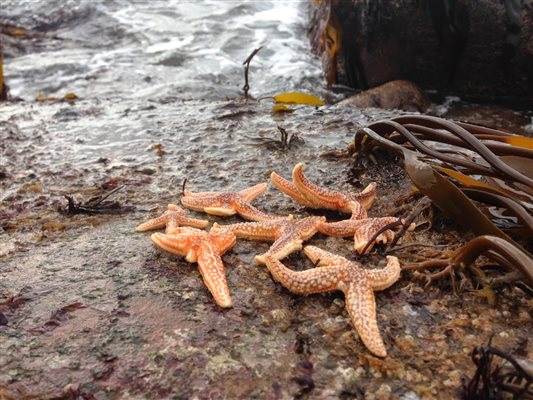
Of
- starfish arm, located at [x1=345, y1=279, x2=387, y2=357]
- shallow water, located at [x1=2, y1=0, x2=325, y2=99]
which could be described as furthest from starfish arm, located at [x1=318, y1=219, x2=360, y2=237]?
shallow water, located at [x1=2, y1=0, x2=325, y2=99]

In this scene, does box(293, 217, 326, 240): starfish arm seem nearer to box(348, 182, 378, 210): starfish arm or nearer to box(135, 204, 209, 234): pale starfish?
box(348, 182, 378, 210): starfish arm

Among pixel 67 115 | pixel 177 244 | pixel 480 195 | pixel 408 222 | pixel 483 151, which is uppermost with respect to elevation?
pixel 483 151

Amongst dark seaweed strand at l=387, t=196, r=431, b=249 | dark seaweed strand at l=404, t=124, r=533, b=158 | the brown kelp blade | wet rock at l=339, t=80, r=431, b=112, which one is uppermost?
dark seaweed strand at l=404, t=124, r=533, b=158

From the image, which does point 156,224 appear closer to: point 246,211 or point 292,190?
point 246,211

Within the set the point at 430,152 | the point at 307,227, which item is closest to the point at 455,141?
the point at 430,152

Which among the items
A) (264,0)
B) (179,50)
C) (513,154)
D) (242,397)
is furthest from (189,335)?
(264,0)

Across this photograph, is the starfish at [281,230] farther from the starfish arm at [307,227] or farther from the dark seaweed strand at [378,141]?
the dark seaweed strand at [378,141]

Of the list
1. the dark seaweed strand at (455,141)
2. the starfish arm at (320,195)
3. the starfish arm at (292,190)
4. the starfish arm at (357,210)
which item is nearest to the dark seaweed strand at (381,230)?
the starfish arm at (357,210)
